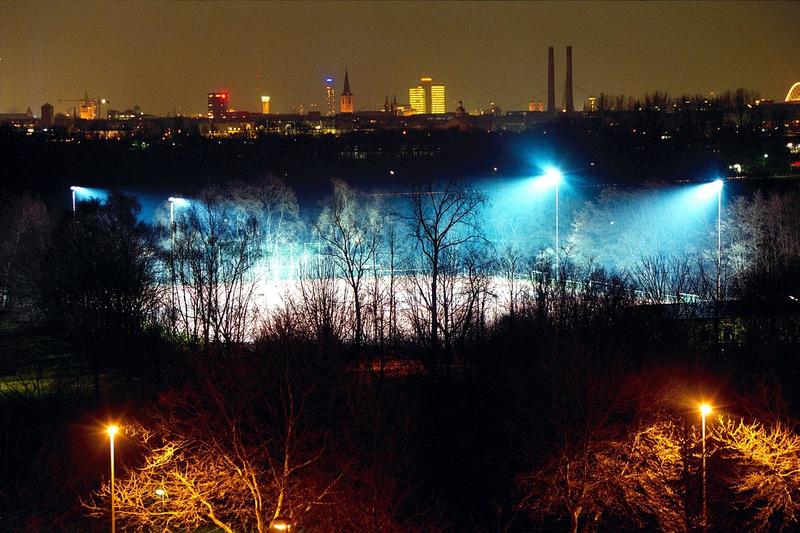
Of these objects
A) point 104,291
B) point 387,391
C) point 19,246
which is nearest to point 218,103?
point 19,246

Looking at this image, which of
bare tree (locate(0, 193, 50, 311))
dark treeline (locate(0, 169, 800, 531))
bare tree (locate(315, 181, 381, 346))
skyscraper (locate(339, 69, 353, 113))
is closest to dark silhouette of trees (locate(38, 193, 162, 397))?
dark treeline (locate(0, 169, 800, 531))

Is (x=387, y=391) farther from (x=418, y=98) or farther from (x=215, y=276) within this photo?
(x=418, y=98)

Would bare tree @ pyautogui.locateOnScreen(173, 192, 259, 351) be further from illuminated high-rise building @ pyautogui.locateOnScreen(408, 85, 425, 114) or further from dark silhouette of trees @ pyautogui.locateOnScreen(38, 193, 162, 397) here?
illuminated high-rise building @ pyautogui.locateOnScreen(408, 85, 425, 114)

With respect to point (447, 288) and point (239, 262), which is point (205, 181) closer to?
point (239, 262)

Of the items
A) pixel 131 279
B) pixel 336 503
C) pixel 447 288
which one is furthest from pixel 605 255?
pixel 336 503

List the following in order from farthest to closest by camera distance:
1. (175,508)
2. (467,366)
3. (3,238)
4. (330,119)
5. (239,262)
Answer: (330,119)
(3,238)
(239,262)
(467,366)
(175,508)

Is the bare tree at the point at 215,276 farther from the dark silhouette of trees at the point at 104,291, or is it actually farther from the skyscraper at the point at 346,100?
the skyscraper at the point at 346,100
